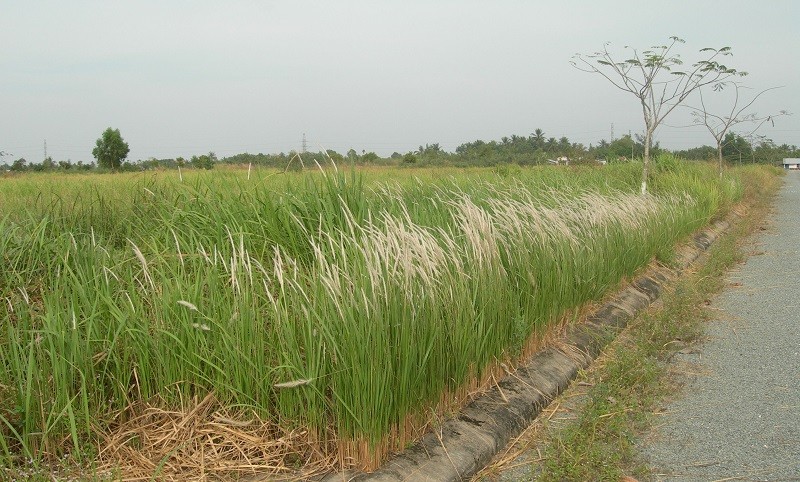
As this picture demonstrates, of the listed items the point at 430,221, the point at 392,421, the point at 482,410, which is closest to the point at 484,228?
the point at 430,221

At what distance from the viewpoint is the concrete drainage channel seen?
11.8ft

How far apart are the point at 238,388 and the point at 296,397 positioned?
26cm

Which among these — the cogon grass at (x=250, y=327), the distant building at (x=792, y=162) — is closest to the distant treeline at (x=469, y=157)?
the cogon grass at (x=250, y=327)

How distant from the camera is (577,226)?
7938 millimetres

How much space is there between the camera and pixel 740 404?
496cm

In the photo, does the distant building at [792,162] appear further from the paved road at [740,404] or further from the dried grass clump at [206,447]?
the dried grass clump at [206,447]

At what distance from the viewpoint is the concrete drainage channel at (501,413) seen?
11.8ft

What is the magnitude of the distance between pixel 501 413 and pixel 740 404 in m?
1.67

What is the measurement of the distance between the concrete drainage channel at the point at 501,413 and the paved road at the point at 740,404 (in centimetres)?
75

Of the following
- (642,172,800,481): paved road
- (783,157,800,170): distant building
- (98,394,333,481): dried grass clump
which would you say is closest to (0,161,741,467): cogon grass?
(98,394,333,481): dried grass clump

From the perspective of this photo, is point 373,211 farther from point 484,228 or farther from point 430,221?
point 484,228

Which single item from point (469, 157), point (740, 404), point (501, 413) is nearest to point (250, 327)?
point (501, 413)

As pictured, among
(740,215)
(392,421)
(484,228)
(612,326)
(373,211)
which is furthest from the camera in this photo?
(740,215)

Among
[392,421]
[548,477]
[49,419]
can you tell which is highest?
[49,419]
